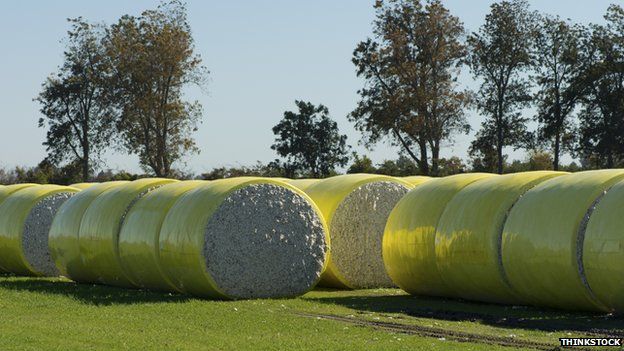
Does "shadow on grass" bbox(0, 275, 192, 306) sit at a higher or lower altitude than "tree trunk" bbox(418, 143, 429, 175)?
lower

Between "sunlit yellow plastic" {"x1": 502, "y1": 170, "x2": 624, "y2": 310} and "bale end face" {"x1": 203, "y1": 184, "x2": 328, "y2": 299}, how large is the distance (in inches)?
165

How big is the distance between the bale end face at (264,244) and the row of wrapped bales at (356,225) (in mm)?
2205

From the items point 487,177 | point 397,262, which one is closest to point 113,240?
point 397,262

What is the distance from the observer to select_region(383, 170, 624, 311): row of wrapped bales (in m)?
17.0

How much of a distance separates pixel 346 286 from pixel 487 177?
415 centimetres

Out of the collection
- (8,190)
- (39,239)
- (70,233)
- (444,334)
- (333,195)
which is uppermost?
(8,190)

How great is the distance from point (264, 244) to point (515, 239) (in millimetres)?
4878

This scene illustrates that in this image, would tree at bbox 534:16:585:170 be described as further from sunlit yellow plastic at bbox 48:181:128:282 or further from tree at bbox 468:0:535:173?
sunlit yellow plastic at bbox 48:181:128:282

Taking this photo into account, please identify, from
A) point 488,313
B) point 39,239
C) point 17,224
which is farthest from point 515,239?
point 17,224

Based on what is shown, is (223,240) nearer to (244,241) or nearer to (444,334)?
(244,241)

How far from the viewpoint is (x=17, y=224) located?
92.5 ft

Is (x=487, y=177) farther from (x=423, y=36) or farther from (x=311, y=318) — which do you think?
(x=423, y=36)

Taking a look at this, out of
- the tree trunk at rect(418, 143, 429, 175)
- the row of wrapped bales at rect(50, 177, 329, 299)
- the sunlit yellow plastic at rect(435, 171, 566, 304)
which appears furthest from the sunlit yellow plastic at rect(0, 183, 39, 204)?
the tree trunk at rect(418, 143, 429, 175)

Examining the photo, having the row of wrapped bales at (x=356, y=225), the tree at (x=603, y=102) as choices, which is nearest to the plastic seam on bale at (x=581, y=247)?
the row of wrapped bales at (x=356, y=225)
